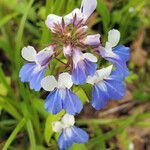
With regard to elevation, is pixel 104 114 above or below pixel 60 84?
below

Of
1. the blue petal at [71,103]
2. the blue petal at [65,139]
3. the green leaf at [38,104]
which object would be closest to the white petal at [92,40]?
the blue petal at [71,103]

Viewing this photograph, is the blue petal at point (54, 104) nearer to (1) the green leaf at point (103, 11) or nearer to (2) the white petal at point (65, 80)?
(2) the white petal at point (65, 80)

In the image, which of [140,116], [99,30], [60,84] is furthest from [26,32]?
[60,84]

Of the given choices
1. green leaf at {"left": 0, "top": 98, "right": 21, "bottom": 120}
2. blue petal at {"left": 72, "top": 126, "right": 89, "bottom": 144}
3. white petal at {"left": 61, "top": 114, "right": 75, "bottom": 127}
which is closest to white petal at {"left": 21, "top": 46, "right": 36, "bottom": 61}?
white petal at {"left": 61, "top": 114, "right": 75, "bottom": 127}

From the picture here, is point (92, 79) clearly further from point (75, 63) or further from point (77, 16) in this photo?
point (77, 16)

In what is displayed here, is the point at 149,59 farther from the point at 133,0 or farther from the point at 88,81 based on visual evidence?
the point at 88,81

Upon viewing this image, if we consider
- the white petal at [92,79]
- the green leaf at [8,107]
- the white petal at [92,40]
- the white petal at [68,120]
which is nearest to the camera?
the white petal at [92,40]
